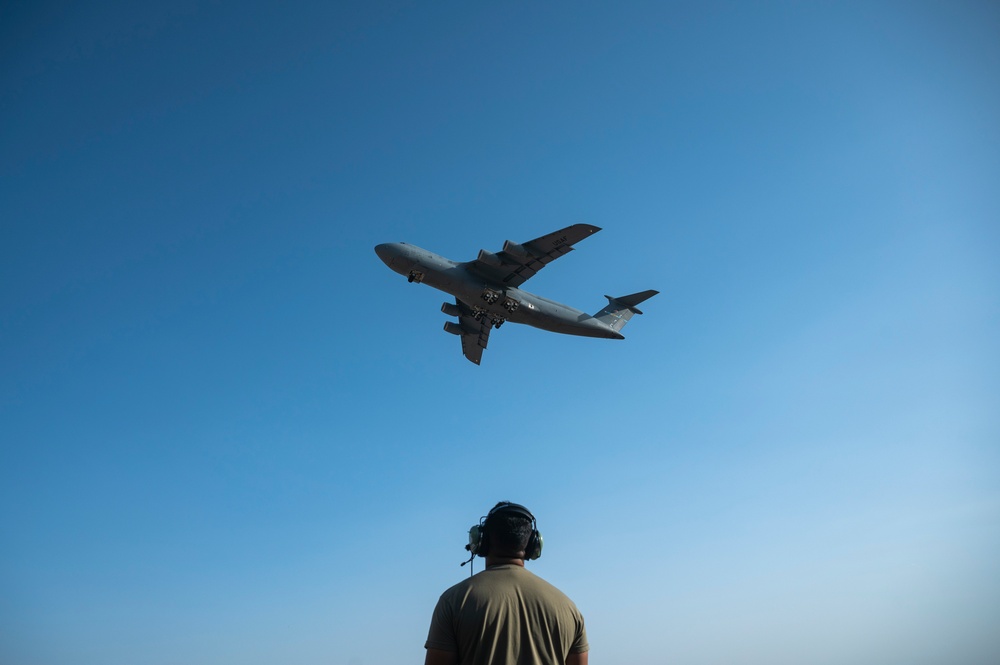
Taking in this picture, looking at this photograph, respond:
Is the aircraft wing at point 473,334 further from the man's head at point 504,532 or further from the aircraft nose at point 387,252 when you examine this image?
the man's head at point 504,532

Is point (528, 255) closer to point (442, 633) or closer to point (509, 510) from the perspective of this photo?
point (509, 510)

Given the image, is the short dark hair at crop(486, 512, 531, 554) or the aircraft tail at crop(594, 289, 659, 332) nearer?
the short dark hair at crop(486, 512, 531, 554)

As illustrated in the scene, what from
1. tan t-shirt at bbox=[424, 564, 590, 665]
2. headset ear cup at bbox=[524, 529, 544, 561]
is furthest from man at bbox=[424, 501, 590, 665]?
headset ear cup at bbox=[524, 529, 544, 561]

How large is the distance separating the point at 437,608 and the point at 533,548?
4.07ft

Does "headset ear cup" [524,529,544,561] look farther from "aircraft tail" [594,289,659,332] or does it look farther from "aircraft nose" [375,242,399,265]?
"aircraft tail" [594,289,659,332]

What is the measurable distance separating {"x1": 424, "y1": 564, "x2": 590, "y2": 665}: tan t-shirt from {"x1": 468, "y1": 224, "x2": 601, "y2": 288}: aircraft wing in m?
30.6

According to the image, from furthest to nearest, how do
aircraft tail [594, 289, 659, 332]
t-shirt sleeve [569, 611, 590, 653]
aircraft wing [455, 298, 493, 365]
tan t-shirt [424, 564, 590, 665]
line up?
aircraft wing [455, 298, 493, 365]
aircraft tail [594, 289, 659, 332]
t-shirt sleeve [569, 611, 590, 653]
tan t-shirt [424, 564, 590, 665]

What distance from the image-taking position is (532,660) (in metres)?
4.95

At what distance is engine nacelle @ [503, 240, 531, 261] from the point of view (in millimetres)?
35188

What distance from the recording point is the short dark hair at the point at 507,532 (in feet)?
17.6

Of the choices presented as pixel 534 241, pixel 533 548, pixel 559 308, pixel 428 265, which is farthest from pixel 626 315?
pixel 533 548

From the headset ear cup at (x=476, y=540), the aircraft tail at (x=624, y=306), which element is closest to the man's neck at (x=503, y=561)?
the headset ear cup at (x=476, y=540)

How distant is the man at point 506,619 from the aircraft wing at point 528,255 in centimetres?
3039

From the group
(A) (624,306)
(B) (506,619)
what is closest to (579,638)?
(B) (506,619)
